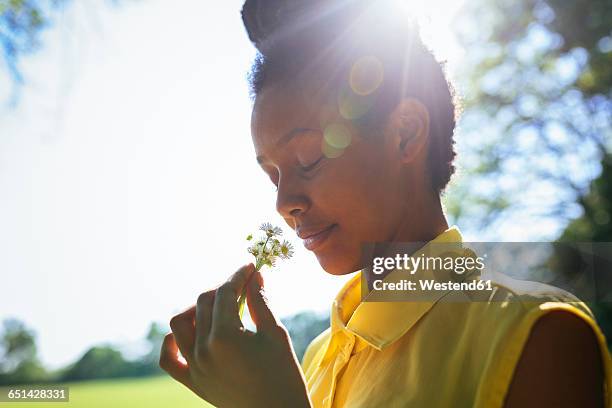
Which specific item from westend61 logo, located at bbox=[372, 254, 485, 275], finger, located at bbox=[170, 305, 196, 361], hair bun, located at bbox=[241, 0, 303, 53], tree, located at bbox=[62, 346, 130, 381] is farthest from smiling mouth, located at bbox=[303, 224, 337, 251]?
tree, located at bbox=[62, 346, 130, 381]

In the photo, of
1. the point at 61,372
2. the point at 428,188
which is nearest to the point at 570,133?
the point at 61,372

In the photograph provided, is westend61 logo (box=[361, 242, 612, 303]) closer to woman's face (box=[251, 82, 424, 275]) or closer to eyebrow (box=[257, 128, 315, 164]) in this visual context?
woman's face (box=[251, 82, 424, 275])

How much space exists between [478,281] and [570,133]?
27.9 ft

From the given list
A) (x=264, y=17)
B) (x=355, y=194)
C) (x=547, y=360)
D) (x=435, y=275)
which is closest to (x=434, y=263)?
(x=435, y=275)

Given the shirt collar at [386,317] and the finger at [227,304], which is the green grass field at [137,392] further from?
the finger at [227,304]

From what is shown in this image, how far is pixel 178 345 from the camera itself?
825 millimetres

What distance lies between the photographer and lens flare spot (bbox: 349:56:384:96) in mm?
961

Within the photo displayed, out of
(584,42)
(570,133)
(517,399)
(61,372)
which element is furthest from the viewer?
(570,133)

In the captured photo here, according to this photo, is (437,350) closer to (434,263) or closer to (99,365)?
(434,263)

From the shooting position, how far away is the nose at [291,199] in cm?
94

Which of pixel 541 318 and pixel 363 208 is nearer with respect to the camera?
pixel 541 318

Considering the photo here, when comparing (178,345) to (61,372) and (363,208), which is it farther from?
(61,372)

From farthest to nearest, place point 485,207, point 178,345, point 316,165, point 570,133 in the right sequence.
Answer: point 485,207, point 570,133, point 316,165, point 178,345

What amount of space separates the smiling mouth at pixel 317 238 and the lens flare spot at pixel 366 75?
222 millimetres
